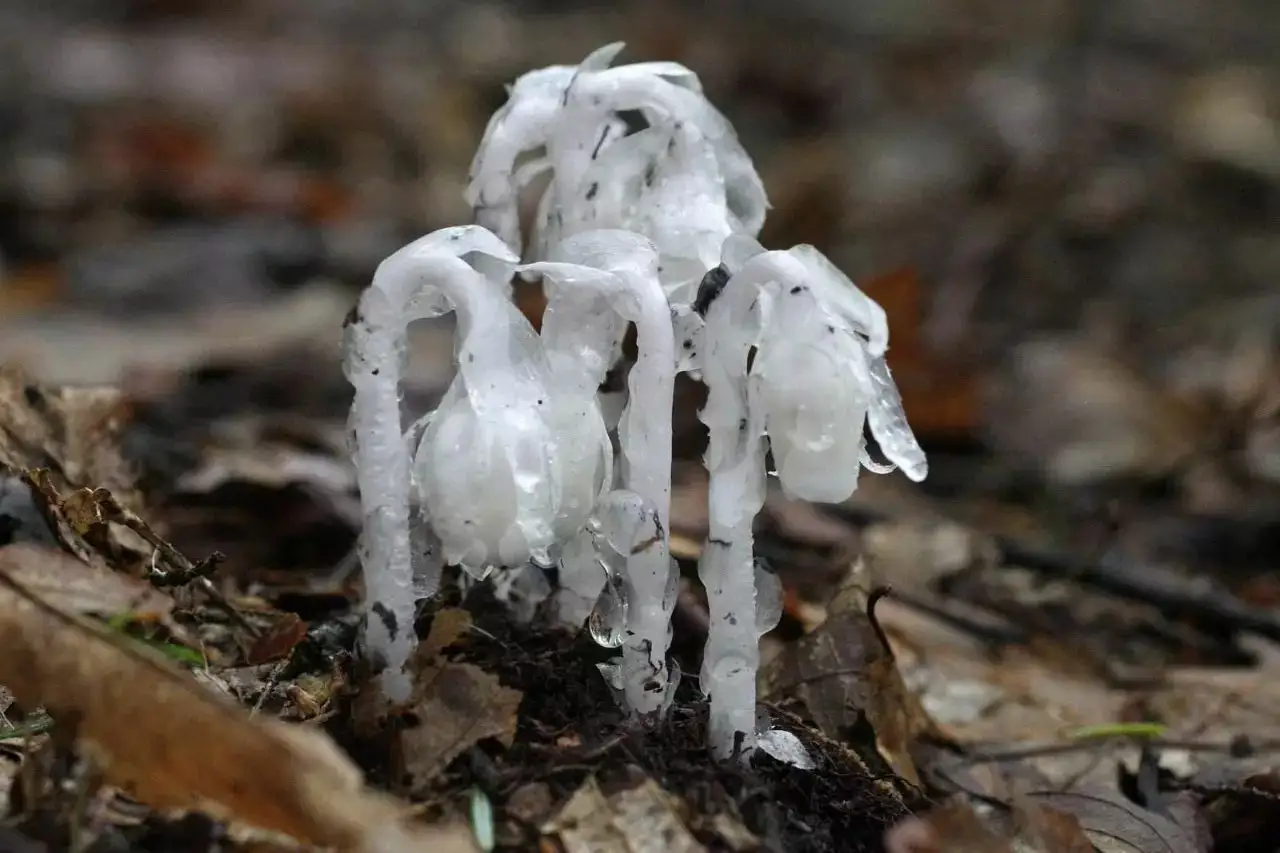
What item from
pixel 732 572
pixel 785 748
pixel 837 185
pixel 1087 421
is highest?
pixel 732 572

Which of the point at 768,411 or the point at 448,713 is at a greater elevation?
the point at 768,411

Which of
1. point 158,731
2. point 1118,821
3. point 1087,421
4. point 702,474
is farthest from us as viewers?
point 1087,421

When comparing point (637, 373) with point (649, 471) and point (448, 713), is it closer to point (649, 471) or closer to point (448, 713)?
point (649, 471)

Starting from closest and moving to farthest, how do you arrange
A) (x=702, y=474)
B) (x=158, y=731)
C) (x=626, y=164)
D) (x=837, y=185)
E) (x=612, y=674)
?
1. (x=158, y=731)
2. (x=612, y=674)
3. (x=626, y=164)
4. (x=702, y=474)
5. (x=837, y=185)

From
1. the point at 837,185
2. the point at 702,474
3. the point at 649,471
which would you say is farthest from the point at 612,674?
the point at 837,185

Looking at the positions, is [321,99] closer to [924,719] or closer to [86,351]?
[86,351]

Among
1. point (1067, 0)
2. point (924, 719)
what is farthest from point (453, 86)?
point (924, 719)

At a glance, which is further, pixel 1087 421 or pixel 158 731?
pixel 1087 421

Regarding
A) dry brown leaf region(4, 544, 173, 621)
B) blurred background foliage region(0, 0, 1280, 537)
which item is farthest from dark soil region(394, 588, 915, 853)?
blurred background foliage region(0, 0, 1280, 537)
